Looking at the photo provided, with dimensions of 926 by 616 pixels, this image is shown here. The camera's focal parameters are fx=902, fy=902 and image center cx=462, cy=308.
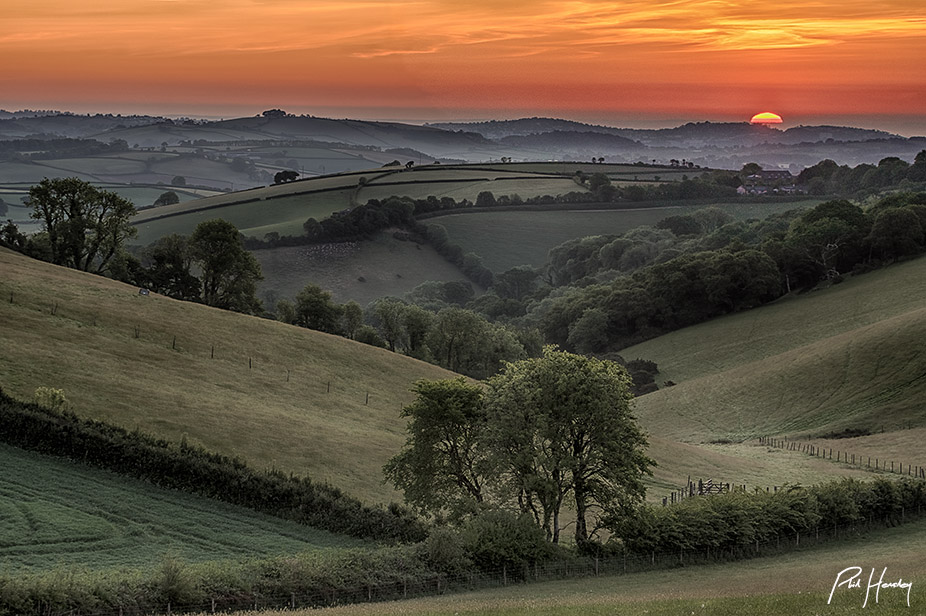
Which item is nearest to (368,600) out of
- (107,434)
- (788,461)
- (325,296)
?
(107,434)

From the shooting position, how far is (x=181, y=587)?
29.5 meters

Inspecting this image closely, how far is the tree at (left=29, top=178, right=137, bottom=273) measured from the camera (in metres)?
93.7

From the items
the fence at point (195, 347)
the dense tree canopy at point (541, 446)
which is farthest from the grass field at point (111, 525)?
Answer: the fence at point (195, 347)

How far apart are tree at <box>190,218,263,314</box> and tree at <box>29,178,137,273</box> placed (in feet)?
25.6

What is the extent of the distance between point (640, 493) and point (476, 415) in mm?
9306

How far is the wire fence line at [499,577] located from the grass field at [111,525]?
6.27 meters

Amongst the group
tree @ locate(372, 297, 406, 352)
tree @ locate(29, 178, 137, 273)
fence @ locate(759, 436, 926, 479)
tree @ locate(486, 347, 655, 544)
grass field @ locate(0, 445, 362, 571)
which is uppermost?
tree @ locate(29, 178, 137, 273)

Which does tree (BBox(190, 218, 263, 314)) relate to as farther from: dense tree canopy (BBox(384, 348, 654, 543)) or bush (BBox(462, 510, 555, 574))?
bush (BBox(462, 510, 555, 574))

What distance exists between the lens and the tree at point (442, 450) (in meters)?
45.7

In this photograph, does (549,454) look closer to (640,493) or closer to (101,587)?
(640,493)

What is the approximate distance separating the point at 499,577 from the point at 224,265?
6771 cm

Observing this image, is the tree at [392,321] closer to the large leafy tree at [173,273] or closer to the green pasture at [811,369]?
the large leafy tree at [173,273]

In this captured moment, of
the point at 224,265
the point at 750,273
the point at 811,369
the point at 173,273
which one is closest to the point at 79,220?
the point at 173,273

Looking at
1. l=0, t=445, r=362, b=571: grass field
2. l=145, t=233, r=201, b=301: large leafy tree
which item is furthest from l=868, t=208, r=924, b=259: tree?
l=0, t=445, r=362, b=571: grass field
